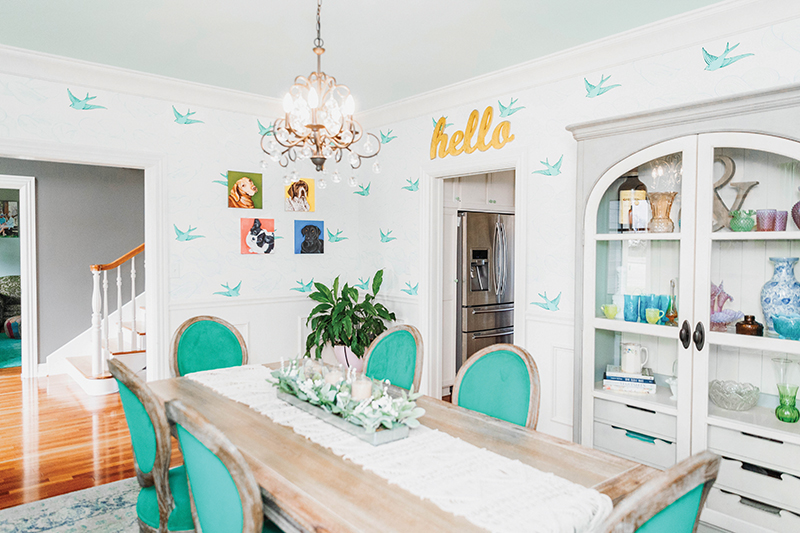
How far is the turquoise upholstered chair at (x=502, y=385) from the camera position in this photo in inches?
78.5

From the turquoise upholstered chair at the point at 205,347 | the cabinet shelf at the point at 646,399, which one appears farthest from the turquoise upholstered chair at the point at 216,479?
the cabinet shelf at the point at 646,399

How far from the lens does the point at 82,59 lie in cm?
325

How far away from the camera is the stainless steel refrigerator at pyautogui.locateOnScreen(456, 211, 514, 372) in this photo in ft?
15.2

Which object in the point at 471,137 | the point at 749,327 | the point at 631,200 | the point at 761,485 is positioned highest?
the point at 471,137

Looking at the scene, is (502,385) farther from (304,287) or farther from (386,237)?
(304,287)

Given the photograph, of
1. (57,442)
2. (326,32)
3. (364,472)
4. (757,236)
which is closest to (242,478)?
(364,472)

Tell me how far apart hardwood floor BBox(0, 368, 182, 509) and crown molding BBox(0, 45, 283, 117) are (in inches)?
93.7

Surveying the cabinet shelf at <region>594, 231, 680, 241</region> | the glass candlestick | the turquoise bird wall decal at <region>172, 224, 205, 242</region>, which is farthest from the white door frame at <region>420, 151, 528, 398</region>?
the glass candlestick

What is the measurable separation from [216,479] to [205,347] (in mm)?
1806

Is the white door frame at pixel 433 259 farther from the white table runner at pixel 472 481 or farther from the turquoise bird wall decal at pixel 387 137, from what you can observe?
the white table runner at pixel 472 481

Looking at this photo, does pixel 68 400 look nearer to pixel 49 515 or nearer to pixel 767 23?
pixel 49 515

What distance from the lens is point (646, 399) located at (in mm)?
2529

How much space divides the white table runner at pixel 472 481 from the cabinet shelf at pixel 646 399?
1234 millimetres

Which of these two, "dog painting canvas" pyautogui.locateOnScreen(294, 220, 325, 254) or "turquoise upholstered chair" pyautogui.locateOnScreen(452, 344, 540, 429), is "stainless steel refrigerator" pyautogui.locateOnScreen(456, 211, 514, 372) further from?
"turquoise upholstered chair" pyautogui.locateOnScreen(452, 344, 540, 429)
